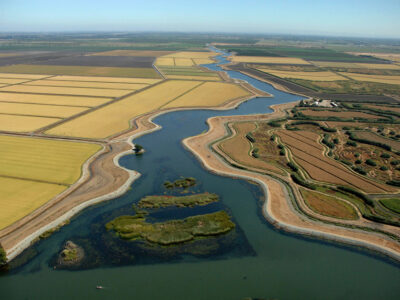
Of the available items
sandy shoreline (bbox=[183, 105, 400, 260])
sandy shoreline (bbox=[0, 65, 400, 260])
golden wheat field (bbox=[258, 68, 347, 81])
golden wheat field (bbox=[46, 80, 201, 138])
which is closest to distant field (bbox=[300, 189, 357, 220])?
sandy shoreline (bbox=[183, 105, 400, 260])

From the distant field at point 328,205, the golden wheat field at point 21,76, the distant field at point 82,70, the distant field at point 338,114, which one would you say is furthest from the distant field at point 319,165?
the golden wheat field at point 21,76

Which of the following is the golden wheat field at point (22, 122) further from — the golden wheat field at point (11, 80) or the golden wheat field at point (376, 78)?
the golden wheat field at point (376, 78)

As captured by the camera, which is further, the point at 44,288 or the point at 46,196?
the point at 46,196

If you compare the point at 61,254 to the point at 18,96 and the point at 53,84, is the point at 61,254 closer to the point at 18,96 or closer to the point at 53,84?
the point at 18,96

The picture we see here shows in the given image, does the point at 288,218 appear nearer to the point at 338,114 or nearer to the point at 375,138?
the point at 375,138

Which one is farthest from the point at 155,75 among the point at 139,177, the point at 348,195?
the point at 348,195

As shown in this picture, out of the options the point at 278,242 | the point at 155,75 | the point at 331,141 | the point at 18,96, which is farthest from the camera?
the point at 155,75

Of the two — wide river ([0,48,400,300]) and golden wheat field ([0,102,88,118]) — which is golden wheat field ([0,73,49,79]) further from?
wide river ([0,48,400,300])

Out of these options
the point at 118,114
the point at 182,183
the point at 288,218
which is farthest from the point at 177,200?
the point at 118,114
